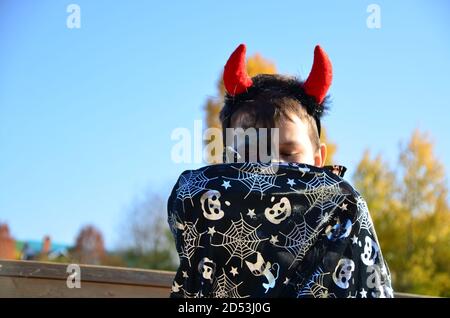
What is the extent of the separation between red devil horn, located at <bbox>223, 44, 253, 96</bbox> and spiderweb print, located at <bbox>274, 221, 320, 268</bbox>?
90 centimetres

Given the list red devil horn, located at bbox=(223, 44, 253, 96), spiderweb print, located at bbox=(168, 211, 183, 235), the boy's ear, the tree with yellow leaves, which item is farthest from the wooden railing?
the tree with yellow leaves

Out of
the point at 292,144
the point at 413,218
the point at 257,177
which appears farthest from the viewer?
the point at 413,218

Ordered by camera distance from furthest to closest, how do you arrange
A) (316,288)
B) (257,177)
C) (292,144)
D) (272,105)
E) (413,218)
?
(413,218) → (272,105) → (292,144) → (257,177) → (316,288)

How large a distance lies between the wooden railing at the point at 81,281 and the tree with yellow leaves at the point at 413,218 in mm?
17319

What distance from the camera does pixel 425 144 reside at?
22.6 meters

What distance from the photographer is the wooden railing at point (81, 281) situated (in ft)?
10.9

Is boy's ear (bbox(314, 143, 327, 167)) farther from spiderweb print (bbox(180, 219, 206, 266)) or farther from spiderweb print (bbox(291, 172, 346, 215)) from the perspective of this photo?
spiderweb print (bbox(180, 219, 206, 266))

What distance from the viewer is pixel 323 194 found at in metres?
1.80

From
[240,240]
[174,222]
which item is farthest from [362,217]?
[174,222]

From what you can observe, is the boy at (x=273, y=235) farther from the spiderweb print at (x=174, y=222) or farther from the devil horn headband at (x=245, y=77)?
the devil horn headband at (x=245, y=77)

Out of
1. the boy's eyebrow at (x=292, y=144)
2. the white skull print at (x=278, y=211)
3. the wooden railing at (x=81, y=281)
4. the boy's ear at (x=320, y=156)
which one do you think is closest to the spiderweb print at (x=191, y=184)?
the white skull print at (x=278, y=211)

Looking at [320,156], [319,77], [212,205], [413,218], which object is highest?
[319,77]

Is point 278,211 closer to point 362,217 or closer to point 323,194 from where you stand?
point 323,194

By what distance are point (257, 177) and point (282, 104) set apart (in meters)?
0.65
